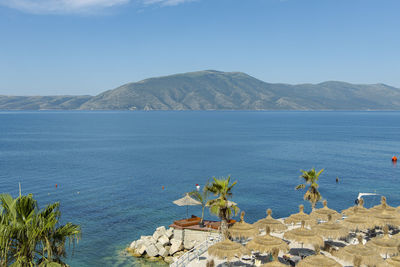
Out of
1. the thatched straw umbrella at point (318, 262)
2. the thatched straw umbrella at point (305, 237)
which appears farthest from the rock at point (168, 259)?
the thatched straw umbrella at point (318, 262)

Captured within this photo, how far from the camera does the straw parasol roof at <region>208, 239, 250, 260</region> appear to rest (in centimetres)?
2047

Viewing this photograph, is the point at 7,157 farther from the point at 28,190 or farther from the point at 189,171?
the point at 189,171

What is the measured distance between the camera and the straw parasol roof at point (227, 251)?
20.5m

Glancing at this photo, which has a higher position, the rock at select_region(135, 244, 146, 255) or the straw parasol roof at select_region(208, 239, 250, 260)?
the straw parasol roof at select_region(208, 239, 250, 260)

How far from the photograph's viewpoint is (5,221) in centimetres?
1031

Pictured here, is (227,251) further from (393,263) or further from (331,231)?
(393,263)

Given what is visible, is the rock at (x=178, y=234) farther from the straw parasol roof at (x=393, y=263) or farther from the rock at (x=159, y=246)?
the straw parasol roof at (x=393, y=263)

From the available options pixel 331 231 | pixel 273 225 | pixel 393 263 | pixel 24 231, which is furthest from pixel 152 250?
pixel 24 231

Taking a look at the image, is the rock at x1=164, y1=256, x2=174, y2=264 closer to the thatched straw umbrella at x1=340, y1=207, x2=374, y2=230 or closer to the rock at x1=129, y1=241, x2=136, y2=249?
the rock at x1=129, y1=241, x2=136, y2=249

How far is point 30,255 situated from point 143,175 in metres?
61.7

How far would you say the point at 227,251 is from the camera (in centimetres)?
2053

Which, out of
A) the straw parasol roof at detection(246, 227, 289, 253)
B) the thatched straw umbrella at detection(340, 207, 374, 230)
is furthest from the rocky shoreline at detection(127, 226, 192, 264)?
the thatched straw umbrella at detection(340, 207, 374, 230)

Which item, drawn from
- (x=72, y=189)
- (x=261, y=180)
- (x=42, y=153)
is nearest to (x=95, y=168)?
(x=72, y=189)

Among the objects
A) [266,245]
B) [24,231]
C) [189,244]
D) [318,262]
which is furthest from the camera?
[189,244]
